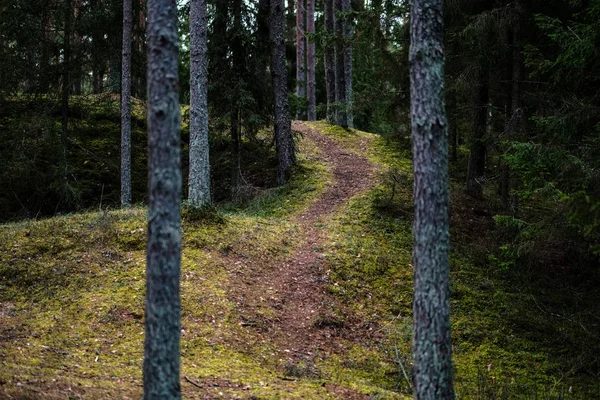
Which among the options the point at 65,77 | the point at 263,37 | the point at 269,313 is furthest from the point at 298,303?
the point at 65,77

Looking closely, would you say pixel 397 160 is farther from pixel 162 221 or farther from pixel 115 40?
pixel 162 221

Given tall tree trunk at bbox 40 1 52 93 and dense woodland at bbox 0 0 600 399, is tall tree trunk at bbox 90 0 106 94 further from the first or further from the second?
tall tree trunk at bbox 40 1 52 93

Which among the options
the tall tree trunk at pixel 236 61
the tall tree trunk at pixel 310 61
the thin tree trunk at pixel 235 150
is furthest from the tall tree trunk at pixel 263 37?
the tall tree trunk at pixel 310 61

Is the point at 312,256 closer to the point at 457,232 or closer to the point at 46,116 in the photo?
the point at 457,232

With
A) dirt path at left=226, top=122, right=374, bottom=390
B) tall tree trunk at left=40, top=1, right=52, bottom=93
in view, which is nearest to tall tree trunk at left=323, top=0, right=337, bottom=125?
dirt path at left=226, top=122, right=374, bottom=390

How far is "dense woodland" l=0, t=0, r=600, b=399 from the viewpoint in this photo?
564 cm

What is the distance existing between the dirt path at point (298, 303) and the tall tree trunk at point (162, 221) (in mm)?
3672

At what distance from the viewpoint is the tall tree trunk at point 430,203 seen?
5.60m

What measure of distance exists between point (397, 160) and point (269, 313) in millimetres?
12793

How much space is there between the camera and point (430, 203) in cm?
561

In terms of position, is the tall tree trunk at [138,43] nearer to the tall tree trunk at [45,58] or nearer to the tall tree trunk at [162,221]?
the tall tree trunk at [45,58]

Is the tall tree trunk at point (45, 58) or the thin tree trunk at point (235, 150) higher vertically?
the tall tree trunk at point (45, 58)

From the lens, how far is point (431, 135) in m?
5.59

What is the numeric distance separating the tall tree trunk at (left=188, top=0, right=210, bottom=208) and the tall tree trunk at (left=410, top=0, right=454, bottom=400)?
23.3ft
